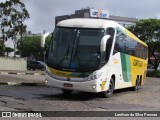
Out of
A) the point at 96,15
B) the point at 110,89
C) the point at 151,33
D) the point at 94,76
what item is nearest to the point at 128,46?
the point at 110,89

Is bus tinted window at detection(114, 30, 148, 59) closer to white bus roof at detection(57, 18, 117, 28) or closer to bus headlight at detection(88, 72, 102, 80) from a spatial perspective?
white bus roof at detection(57, 18, 117, 28)

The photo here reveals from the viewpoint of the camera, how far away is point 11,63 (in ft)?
155

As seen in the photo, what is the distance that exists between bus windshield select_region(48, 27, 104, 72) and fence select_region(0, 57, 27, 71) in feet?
103

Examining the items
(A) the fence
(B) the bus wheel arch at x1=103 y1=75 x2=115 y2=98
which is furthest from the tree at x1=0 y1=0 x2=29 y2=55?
(B) the bus wheel arch at x1=103 y1=75 x2=115 y2=98

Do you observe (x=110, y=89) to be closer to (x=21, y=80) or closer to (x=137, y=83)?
(x=137, y=83)

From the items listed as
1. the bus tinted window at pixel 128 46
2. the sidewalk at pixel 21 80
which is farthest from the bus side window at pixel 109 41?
the sidewalk at pixel 21 80

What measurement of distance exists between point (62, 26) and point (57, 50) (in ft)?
3.69

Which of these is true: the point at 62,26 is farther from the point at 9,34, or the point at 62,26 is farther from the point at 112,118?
the point at 9,34

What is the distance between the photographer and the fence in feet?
153

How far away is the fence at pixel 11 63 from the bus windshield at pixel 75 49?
103ft

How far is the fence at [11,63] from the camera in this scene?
46594 millimetres

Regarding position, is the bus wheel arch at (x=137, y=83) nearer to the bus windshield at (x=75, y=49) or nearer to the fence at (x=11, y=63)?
the bus windshield at (x=75, y=49)

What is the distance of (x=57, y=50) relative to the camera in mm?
16016

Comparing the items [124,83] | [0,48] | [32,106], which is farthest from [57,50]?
[0,48]
